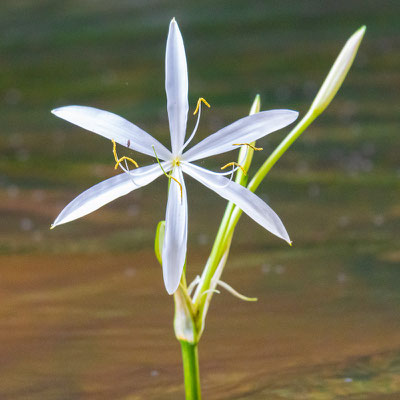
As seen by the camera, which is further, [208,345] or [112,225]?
[112,225]

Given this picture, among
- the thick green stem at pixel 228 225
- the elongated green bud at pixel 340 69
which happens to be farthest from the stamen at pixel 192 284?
the elongated green bud at pixel 340 69

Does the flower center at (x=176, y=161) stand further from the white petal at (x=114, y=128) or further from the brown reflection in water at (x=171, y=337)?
the brown reflection in water at (x=171, y=337)

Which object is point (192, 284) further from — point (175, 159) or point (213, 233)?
point (213, 233)

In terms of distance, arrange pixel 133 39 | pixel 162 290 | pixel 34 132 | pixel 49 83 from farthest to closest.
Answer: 1. pixel 133 39
2. pixel 49 83
3. pixel 34 132
4. pixel 162 290

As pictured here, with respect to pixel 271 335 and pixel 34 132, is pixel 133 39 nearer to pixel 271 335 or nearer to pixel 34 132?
pixel 34 132

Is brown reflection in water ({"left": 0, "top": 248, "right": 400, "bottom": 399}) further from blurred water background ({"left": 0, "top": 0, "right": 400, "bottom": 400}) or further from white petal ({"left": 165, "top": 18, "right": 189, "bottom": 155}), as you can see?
white petal ({"left": 165, "top": 18, "right": 189, "bottom": 155})

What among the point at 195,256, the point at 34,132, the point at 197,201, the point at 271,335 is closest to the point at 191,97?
the point at 34,132
